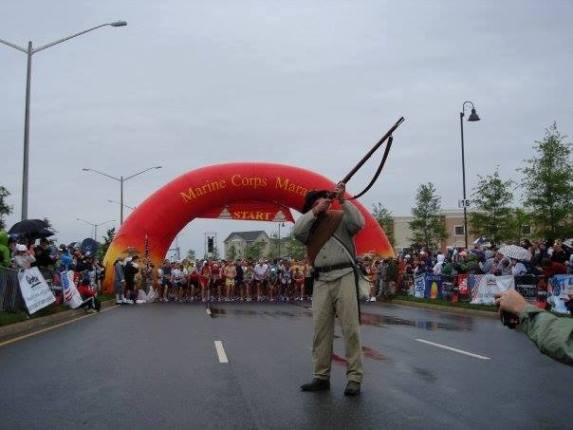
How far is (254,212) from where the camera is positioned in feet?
105

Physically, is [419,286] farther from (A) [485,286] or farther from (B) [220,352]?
(B) [220,352]

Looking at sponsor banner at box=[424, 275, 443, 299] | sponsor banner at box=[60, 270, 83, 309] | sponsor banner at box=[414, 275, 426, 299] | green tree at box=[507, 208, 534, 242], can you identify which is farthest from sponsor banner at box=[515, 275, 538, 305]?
green tree at box=[507, 208, 534, 242]

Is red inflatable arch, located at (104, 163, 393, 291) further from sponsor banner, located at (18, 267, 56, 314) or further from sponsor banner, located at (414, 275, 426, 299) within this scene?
sponsor banner, located at (18, 267, 56, 314)

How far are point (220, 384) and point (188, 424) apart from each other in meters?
1.73

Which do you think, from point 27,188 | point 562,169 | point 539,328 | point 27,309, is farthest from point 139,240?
point 539,328

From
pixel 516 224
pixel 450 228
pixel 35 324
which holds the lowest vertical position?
pixel 35 324

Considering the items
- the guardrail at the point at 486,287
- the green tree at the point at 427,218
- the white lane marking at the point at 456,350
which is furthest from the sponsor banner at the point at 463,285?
the green tree at the point at 427,218

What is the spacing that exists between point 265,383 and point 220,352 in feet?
8.75

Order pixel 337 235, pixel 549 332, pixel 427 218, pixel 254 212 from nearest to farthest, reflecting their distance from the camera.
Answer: pixel 549 332, pixel 337 235, pixel 254 212, pixel 427 218

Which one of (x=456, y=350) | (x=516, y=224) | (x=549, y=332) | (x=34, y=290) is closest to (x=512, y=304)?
(x=549, y=332)

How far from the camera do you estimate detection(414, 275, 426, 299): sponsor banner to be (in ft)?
84.1

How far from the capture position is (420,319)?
1683cm

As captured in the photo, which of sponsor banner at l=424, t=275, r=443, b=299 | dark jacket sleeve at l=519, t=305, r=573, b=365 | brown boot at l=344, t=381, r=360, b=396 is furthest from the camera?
sponsor banner at l=424, t=275, r=443, b=299

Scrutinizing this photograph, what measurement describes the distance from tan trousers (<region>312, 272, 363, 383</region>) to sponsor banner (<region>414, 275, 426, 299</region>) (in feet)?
62.9
